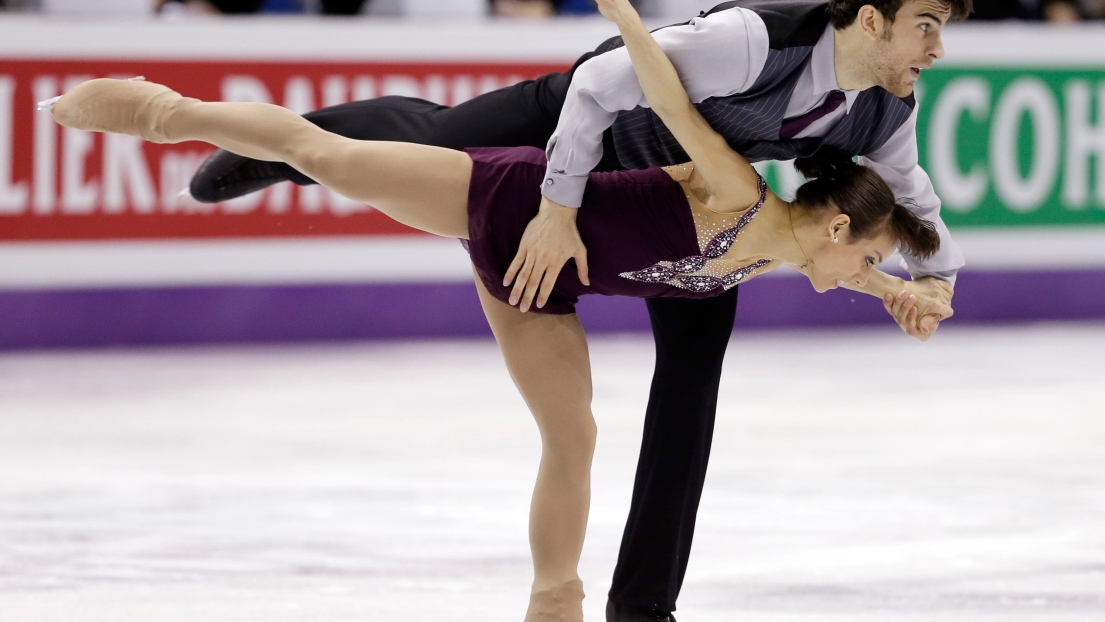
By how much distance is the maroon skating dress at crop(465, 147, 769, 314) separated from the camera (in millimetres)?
2281

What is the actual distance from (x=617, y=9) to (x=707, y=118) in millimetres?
271

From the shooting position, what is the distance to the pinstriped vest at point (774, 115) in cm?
229

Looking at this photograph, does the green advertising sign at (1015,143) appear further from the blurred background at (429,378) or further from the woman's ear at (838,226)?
the woman's ear at (838,226)

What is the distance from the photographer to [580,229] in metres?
2.29

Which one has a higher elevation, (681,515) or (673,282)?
(673,282)

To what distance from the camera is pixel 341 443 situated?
4.09 metres

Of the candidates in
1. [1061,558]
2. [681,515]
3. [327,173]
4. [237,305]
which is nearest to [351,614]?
[681,515]

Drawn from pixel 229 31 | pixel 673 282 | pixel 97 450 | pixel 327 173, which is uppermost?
pixel 229 31

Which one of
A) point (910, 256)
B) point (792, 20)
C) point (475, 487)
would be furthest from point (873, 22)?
point (475, 487)

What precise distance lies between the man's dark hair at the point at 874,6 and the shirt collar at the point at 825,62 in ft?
0.07

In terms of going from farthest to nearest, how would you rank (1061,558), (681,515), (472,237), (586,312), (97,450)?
(586,312) < (97,450) < (1061,558) < (681,515) < (472,237)

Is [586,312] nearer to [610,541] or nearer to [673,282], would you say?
[610,541]

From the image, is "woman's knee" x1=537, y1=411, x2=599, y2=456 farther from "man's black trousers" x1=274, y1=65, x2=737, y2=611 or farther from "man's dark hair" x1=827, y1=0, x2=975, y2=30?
"man's dark hair" x1=827, y1=0, x2=975, y2=30

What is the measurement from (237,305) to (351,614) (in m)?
3.51
